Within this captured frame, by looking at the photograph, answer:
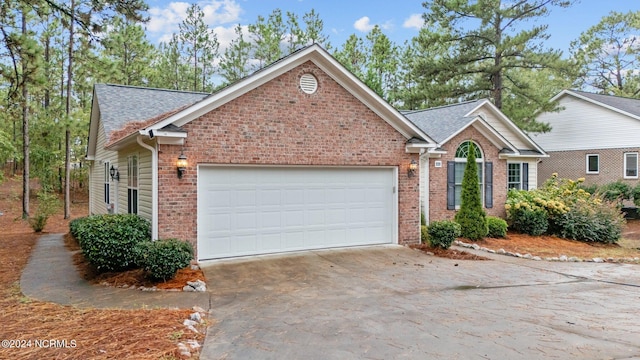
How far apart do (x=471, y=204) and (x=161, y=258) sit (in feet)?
29.8

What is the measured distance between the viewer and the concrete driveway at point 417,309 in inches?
180

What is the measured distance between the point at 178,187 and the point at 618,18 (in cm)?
3942

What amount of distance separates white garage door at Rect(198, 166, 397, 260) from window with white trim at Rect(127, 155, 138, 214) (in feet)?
7.21

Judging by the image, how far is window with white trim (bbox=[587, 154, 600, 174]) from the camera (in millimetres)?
22203

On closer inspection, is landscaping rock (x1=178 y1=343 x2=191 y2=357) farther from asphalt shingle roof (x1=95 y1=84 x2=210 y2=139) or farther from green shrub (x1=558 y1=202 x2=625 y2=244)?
green shrub (x1=558 y1=202 x2=625 y2=244)

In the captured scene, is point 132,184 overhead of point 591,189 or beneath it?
overhead

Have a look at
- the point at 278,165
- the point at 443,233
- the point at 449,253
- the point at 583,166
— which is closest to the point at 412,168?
the point at 443,233

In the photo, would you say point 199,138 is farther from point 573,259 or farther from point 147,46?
point 147,46

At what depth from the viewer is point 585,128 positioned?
73.9 ft

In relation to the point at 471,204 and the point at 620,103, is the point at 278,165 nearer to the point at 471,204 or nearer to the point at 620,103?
the point at 471,204

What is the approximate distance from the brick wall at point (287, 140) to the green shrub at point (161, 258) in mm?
929

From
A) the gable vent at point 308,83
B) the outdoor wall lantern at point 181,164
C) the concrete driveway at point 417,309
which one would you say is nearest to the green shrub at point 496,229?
the concrete driveway at point 417,309

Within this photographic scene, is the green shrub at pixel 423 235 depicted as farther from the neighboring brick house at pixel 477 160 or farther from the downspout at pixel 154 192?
the downspout at pixel 154 192

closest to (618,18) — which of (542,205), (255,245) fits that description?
(542,205)
